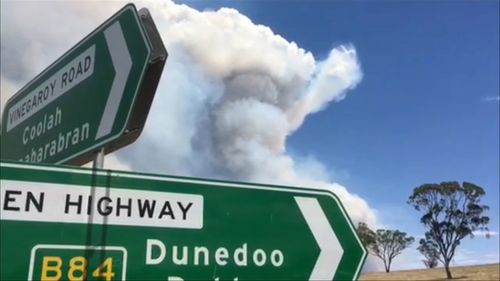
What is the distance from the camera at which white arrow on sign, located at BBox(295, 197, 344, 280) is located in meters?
2.26

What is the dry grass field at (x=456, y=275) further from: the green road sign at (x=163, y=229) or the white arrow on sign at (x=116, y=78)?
the white arrow on sign at (x=116, y=78)

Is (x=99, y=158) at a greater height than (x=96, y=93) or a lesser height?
lesser

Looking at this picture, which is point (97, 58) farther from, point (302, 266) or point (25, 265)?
point (302, 266)

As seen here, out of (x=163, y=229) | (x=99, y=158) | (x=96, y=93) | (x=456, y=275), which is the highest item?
(x=456, y=275)

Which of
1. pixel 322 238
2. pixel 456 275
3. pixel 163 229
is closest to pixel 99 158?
pixel 163 229

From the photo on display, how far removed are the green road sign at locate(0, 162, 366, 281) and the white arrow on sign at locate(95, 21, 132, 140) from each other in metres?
0.37

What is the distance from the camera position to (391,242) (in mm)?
64125

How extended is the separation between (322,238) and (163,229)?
0.70 m

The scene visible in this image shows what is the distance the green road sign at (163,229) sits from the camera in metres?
1.83

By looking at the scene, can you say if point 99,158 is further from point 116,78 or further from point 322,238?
point 322,238

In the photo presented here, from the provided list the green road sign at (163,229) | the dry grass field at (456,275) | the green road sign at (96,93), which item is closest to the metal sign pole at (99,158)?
the green road sign at (96,93)

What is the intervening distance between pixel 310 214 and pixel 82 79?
1.28 metres

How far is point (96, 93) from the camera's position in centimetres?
247

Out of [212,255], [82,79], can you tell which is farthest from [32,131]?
[212,255]
